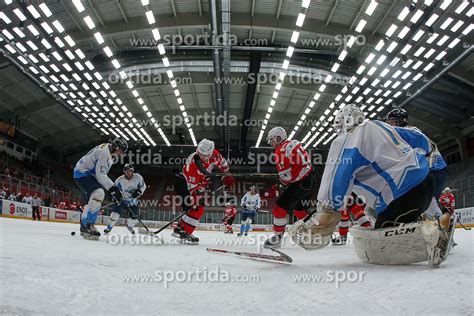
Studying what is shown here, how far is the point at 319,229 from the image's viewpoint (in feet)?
8.38

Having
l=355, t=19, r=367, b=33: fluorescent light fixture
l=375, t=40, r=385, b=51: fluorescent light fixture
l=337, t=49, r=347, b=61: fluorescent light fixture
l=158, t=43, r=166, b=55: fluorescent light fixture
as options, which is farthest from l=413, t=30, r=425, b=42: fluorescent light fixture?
l=158, t=43, r=166, b=55: fluorescent light fixture

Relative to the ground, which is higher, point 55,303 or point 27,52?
point 27,52

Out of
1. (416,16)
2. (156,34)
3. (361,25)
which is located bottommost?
(416,16)

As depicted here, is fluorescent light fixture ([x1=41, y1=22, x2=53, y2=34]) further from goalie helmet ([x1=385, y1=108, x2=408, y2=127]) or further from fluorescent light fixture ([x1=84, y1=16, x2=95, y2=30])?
goalie helmet ([x1=385, y1=108, x2=408, y2=127])

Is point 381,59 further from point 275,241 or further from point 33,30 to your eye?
point 33,30

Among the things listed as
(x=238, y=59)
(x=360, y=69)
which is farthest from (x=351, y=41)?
(x=238, y=59)

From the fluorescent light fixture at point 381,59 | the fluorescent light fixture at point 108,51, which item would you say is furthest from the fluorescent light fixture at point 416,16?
the fluorescent light fixture at point 108,51

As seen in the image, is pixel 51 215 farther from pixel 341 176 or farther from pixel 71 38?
pixel 341 176

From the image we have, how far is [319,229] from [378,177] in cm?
52

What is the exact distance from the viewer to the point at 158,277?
74.6 inches

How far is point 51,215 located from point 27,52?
273 inches

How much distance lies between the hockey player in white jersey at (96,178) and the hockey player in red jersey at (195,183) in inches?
38.3

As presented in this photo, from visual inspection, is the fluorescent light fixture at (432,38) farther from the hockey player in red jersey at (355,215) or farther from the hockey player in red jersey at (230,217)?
the hockey player in red jersey at (355,215)

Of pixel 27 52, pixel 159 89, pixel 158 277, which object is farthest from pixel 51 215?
pixel 158 277
